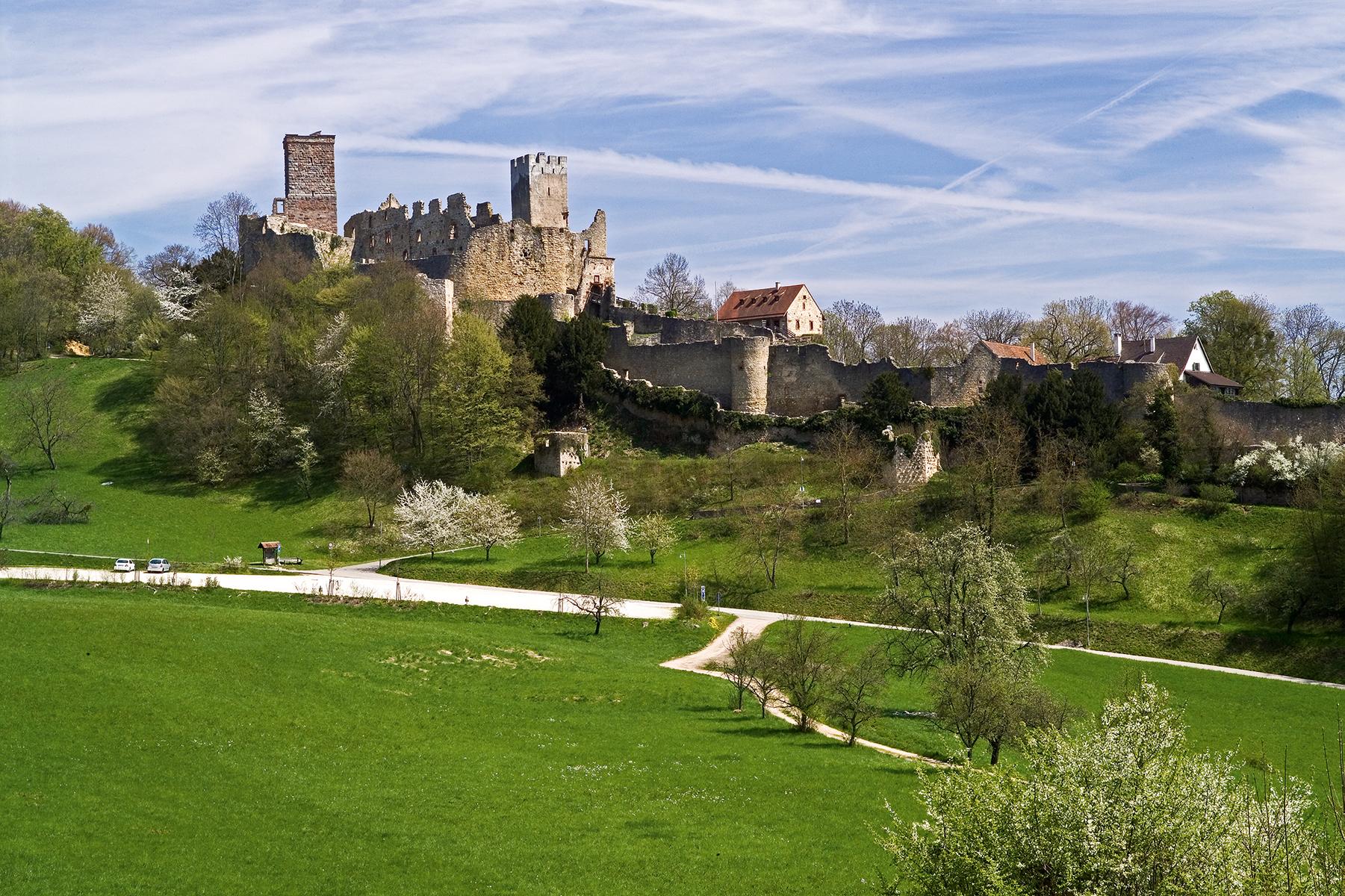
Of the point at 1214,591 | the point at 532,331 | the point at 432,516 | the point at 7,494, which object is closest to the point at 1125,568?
the point at 1214,591

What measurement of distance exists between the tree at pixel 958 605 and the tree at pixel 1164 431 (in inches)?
618

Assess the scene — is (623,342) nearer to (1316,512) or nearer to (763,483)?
(763,483)

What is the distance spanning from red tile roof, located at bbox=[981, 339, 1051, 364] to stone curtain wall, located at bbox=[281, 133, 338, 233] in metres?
34.6

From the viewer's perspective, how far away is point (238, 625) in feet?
91.1

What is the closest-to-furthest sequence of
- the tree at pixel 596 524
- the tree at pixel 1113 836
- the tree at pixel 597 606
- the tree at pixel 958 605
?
1. the tree at pixel 1113 836
2. the tree at pixel 958 605
3. the tree at pixel 597 606
4. the tree at pixel 596 524

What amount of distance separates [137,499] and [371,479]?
910cm

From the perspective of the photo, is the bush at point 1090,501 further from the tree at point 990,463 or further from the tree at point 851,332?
the tree at point 851,332

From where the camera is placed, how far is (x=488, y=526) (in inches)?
1656

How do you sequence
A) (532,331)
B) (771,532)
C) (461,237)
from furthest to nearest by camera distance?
(461,237) < (532,331) < (771,532)

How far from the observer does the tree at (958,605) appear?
86.9 feet

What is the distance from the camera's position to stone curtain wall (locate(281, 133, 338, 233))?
65.6 meters

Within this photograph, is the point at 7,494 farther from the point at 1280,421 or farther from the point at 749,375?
the point at 1280,421

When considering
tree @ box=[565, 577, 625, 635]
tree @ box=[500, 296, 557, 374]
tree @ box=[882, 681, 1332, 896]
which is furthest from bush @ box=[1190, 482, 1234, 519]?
tree @ box=[882, 681, 1332, 896]

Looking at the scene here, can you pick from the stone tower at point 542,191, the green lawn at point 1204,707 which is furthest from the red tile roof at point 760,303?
the green lawn at point 1204,707
